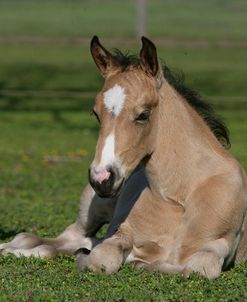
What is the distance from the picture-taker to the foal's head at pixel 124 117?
22.4 feet

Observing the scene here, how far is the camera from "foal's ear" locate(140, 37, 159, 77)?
23.3ft

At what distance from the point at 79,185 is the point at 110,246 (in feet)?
21.3

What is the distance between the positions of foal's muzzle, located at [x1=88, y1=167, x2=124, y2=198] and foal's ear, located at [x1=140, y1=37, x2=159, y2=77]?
2.73 feet

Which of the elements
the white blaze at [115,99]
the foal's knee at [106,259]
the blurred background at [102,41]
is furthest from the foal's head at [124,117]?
the blurred background at [102,41]

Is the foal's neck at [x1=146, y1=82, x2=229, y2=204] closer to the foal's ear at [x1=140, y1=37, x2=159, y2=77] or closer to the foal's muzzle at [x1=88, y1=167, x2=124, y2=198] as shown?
the foal's ear at [x1=140, y1=37, x2=159, y2=77]

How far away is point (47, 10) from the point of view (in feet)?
187

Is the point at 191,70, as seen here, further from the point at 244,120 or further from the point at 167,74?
the point at 167,74

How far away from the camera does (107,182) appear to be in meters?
6.74

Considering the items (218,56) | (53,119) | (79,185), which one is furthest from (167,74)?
(218,56)

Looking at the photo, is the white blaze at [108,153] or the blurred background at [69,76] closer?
the white blaze at [108,153]

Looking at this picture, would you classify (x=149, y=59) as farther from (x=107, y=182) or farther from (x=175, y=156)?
(x=107, y=182)

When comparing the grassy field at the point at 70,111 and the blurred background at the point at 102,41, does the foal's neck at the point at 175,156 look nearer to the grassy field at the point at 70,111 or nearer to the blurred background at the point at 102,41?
the grassy field at the point at 70,111

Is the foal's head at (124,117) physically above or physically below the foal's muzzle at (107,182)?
above

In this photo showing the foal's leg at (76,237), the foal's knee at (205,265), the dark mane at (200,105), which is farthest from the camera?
the foal's leg at (76,237)
